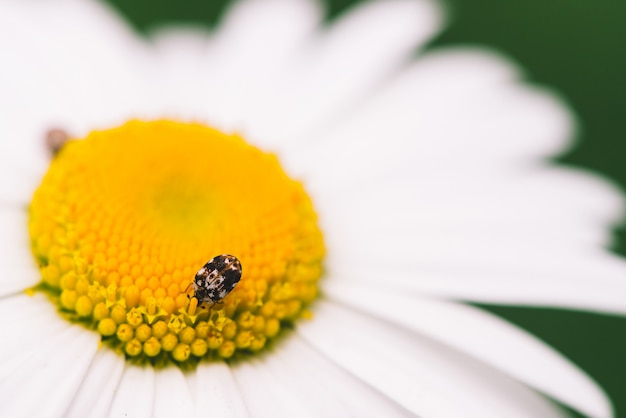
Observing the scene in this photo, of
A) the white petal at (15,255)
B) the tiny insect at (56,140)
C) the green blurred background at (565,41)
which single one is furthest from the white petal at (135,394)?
the green blurred background at (565,41)

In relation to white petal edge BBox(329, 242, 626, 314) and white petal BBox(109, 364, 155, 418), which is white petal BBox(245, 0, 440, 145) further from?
white petal BBox(109, 364, 155, 418)

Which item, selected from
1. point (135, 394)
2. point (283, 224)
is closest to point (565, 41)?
point (283, 224)

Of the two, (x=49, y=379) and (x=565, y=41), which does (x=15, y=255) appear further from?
(x=565, y=41)

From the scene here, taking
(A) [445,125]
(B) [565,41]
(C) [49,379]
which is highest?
(B) [565,41]

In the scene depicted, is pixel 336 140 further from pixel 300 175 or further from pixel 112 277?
pixel 112 277

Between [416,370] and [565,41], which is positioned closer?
[416,370]

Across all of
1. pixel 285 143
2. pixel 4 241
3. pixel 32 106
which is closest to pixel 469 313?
pixel 285 143
